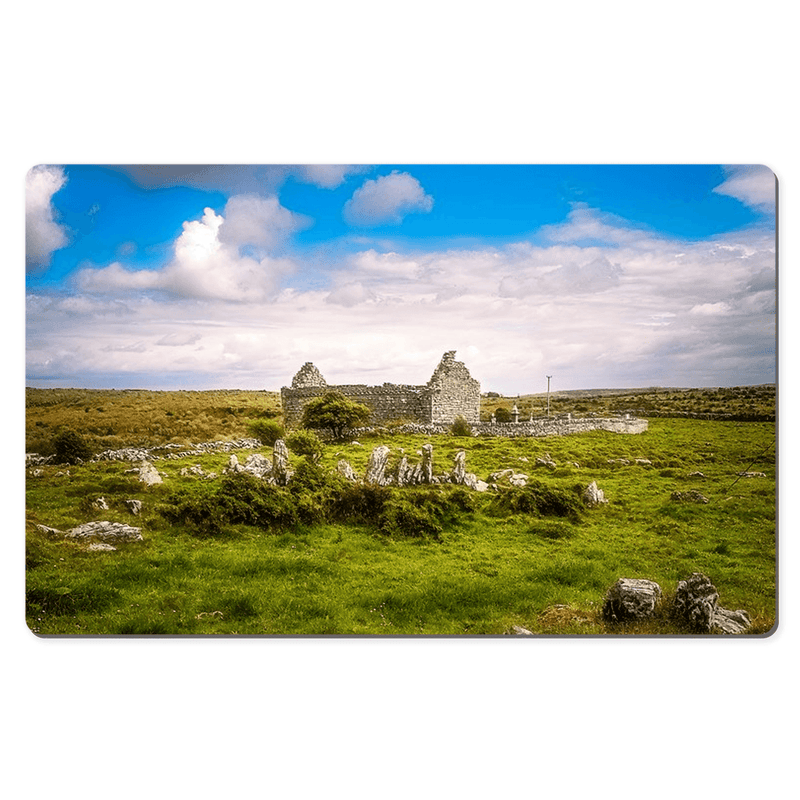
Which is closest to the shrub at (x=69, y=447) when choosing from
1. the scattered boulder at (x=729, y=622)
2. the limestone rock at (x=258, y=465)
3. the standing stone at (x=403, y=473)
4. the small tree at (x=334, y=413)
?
the limestone rock at (x=258, y=465)

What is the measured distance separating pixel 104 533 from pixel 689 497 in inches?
235

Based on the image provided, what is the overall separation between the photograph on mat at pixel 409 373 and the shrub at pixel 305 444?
0.03 m

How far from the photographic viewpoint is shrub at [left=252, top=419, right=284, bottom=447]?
20.6 feet

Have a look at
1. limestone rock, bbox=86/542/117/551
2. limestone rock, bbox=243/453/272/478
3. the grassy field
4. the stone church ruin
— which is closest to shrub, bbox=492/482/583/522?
the grassy field

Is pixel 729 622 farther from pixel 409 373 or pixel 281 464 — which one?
pixel 281 464

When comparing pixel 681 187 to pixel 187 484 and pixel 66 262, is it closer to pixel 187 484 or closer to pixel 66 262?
pixel 187 484

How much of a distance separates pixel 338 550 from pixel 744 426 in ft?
14.1

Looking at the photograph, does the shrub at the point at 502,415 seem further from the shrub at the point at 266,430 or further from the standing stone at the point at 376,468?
the shrub at the point at 266,430

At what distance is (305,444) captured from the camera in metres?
6.26

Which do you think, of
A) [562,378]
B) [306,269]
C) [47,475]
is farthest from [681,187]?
[47,475]

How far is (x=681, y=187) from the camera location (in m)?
5.84

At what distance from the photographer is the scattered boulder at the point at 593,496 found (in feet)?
19.7

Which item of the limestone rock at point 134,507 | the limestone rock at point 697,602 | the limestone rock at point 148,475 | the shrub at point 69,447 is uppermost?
the shrub at point 69,447

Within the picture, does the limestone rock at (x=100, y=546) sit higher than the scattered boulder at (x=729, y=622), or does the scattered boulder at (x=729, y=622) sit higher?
the limestone rock at (x=100, y=546)
